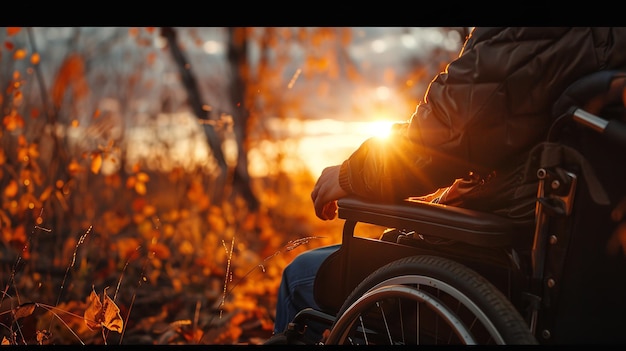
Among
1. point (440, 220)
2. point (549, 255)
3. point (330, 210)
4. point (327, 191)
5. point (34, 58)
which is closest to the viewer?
point (549, 255)

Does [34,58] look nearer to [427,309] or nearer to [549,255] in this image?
[427,309]

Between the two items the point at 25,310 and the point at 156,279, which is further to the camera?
the point at 156,279

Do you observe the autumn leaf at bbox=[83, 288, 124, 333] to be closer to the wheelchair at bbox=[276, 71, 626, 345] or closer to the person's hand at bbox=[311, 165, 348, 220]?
the person's hand at bbox=[311, 165, 348, 220]

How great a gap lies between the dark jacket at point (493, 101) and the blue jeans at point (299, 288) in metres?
0.54

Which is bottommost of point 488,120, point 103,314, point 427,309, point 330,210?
point 103,314

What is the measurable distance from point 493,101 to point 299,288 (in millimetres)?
903

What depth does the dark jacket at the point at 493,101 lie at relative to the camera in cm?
147

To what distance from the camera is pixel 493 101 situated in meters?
1.50

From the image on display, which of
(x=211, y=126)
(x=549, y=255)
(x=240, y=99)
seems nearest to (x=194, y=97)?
(x=211, y=126)

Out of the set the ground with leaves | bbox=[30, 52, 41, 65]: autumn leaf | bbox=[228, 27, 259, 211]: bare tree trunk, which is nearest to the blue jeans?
the ground with leaves

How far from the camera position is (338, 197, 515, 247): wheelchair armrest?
→ 150cm

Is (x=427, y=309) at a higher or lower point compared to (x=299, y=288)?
higher

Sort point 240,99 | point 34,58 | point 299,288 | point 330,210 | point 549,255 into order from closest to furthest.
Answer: point 549,255 → point 330,210 → point 299,288 → point 34,58 → point 240,99

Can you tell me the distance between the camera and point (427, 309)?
165cm
